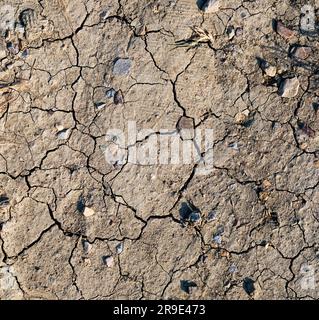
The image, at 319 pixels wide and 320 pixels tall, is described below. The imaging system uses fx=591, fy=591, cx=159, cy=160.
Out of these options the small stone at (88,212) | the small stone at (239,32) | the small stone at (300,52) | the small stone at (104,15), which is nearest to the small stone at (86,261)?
the small stone at (88,212)

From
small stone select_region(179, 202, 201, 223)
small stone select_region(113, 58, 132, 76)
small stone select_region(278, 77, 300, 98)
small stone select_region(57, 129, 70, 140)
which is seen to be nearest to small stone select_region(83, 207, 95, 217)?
small stone select_region(57, 129, 70, 140)

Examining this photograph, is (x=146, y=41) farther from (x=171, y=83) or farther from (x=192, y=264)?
(x=192, y=264)

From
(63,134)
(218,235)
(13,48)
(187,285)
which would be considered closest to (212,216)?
(218,235)

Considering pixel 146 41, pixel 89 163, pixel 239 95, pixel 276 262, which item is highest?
pixel 146 41

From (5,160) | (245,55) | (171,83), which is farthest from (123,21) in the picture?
(5,160)

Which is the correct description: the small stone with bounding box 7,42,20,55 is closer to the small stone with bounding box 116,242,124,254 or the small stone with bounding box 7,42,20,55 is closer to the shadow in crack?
the shadow in crack

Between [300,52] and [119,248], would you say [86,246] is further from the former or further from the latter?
[300,52]
